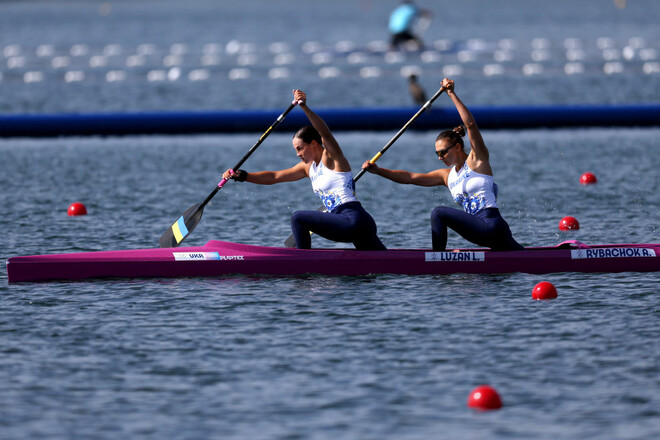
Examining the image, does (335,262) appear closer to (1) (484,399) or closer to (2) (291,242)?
(2) (291,242)

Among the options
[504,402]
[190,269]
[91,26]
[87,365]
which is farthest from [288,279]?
[91,26]

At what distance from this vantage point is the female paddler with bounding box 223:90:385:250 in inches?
468

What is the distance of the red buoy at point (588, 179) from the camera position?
19000mm

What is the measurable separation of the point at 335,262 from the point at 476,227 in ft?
4.51

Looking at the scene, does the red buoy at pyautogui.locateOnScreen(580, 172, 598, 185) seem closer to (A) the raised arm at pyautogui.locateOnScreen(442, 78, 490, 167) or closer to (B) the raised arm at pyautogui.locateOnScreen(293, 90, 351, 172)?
(A) the raised arm at pyautogui.locateOnScreen(442, 78, 490, 167)

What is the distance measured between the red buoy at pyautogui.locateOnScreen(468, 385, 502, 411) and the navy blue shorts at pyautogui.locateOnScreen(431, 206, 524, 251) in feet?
12.9

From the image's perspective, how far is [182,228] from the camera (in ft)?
44.1

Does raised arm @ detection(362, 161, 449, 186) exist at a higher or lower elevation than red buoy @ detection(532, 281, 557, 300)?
higher

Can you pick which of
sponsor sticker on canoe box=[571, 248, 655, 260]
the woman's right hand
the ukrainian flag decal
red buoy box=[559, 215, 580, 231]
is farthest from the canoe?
red buoy box=[559, 215, 580, 231]

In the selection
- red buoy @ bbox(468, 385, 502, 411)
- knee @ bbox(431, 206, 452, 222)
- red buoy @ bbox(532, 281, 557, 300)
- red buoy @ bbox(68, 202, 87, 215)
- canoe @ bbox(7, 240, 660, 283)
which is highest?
red buoy @ bbox(68, 202, 87, 215)

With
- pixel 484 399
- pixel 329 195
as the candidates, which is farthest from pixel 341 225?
pixel 484 399

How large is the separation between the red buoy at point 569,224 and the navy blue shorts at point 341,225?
3.83 metres

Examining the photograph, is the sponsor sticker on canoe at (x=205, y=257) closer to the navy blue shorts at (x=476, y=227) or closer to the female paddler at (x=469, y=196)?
the female paddler at (x=469, y=196)

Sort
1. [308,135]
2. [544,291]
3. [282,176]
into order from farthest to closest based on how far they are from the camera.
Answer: [282,176] → [308,135] → [544,291]
